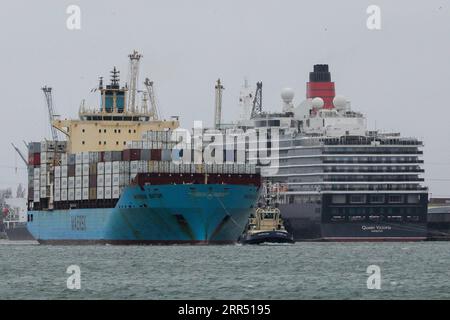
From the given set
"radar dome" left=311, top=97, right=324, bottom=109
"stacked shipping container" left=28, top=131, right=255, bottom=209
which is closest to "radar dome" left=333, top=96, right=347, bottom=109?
"radar dome" left=311, top=97, right=324, bottom=109

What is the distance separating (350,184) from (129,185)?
2021 inches

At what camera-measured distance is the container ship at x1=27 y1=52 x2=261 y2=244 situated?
5217 inches

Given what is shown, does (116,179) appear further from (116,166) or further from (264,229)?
(264,229)

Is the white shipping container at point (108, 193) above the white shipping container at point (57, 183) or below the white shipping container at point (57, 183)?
below

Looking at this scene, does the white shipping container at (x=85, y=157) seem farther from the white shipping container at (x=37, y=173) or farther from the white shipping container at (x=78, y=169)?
the white shipping container at (x=37, y=173)

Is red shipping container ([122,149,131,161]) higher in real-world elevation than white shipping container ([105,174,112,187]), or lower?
higher

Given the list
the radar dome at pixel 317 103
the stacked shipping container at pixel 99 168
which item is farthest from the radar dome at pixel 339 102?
the stacked shipping container at pixel 99 168

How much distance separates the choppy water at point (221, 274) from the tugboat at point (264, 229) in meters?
19.4

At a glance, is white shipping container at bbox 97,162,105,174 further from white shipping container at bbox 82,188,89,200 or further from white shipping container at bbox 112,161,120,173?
white shipping container at bbox 82,188,89,200

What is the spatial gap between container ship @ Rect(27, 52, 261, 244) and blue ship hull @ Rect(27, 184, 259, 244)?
0.08 meters

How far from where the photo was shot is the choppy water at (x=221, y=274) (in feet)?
251

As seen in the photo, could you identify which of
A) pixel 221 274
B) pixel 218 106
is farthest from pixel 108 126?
pixel 221 274

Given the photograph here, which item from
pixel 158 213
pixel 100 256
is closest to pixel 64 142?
pixel 158 213

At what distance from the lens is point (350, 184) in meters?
181
